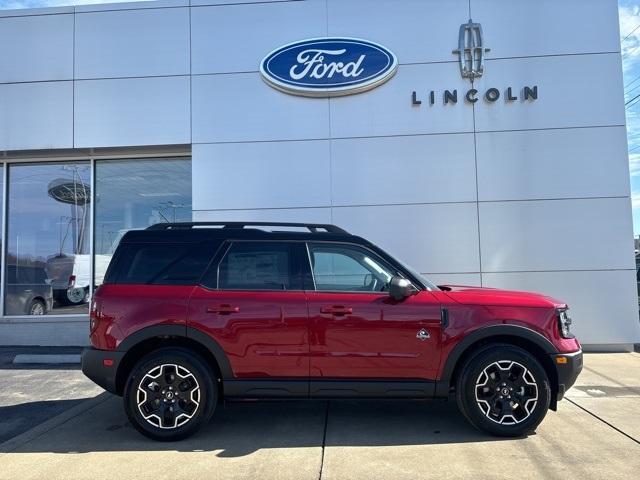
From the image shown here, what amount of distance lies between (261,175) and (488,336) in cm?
575

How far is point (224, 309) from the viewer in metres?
4.83

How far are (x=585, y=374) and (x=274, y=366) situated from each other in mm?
4959

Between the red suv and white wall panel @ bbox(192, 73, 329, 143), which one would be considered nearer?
the red suv

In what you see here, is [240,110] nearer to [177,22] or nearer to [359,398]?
[177,22]

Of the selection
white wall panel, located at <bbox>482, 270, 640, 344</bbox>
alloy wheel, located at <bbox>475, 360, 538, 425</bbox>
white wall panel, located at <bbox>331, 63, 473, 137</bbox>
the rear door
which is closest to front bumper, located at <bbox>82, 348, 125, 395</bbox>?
the rear door

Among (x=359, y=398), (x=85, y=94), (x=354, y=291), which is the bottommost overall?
(x=359, y=398)

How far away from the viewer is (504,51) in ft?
30.5

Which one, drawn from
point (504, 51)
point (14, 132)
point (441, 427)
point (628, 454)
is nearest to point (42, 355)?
point (14, 132)

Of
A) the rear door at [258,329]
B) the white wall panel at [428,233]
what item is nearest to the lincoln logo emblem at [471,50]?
the white wall panel at [428,233]

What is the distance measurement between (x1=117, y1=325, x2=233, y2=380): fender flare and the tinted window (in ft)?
1.62

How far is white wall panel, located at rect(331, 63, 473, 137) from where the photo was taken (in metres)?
9.29

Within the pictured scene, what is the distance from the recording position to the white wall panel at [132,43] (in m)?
9.73

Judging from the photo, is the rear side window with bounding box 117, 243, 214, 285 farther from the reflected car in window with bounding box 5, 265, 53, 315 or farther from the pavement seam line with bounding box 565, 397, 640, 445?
the reflected car in window with bounding box 5, 265, 53, 315

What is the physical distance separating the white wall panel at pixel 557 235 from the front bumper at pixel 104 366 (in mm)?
6483
